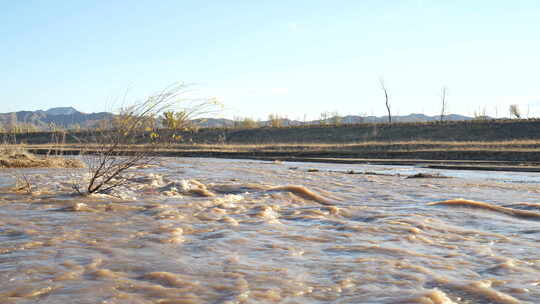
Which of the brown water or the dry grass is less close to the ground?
the dry grass

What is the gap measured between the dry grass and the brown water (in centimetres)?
690

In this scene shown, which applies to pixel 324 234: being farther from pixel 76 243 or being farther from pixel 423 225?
pixel 76 243

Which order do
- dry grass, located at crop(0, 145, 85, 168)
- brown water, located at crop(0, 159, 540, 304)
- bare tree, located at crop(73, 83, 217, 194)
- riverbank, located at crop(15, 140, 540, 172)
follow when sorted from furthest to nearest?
riverbank, located at crop(15, 140, 540, 172)
dry grass, located at crop(0, 145, 85, 168)
bare tree, located at crop(73, 83, 217, 194)
brown water, located at crop(0, 159, 540, 304)

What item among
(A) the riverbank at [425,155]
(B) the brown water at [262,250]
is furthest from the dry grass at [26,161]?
(B) the brown water at [262,250]

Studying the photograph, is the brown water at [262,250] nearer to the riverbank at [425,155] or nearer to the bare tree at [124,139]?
the bare tree at [124,139]

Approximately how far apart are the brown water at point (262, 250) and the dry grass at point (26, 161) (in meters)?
6.90

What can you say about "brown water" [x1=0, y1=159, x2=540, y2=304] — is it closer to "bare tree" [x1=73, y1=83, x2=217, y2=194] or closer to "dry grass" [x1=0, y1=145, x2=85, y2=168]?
"bare tree" [x1=73, y1=83, x2=217, y2=194]

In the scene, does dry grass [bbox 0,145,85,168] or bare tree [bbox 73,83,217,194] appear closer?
bare tree [bbox 73,83,217,194]

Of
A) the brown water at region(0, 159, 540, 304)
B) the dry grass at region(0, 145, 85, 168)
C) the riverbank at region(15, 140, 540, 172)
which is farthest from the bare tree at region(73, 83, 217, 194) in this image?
the riverbank at region(15, 140, 540, 172)

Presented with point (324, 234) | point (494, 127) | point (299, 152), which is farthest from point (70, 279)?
point (494, 127)

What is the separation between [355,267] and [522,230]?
310cm

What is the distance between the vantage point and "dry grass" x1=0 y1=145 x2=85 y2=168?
15.2m

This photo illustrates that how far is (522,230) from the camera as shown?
6.20m

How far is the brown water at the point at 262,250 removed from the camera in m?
3.59
